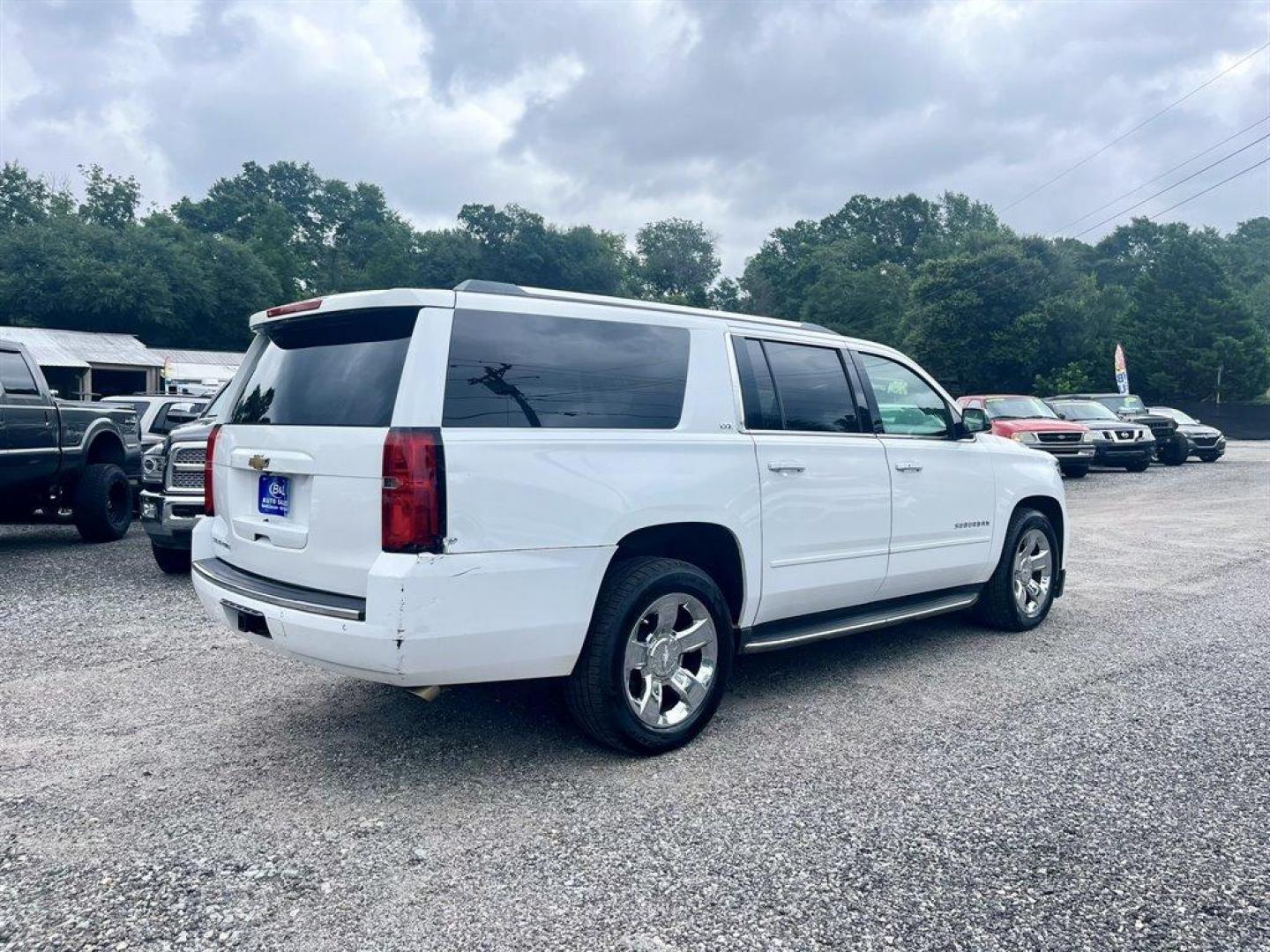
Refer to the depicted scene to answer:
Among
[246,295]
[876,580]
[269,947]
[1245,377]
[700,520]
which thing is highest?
[246,295]

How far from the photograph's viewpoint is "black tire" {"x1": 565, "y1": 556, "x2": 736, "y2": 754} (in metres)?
3.61

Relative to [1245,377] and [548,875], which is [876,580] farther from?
[1245,377]

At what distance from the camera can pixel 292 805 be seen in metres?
3.40

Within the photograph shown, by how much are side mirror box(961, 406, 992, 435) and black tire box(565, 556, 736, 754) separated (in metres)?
2.48

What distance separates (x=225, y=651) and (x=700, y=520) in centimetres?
337

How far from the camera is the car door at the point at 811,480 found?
430cm

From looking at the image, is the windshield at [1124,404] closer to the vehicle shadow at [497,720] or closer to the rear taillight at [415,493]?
the vehicle shadow at [497,720]

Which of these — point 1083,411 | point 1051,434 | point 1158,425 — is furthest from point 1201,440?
Result: point 1051,434

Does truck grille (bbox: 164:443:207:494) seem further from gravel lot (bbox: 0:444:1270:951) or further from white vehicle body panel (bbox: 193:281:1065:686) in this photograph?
white vehicle body panel (bbox: 193:281:1065:686)

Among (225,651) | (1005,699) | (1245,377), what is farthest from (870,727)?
(1245,377)

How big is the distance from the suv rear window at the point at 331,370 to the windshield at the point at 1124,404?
71.3 ft

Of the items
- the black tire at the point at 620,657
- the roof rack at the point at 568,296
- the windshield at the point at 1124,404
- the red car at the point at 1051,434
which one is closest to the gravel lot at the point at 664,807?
the black tire at the point at 620,657

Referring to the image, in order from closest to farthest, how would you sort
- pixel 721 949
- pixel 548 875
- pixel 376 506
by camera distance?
pixel 721 949 < pixel 548 875 < pixel 376 506

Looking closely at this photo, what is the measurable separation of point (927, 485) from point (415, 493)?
3.13 metres
